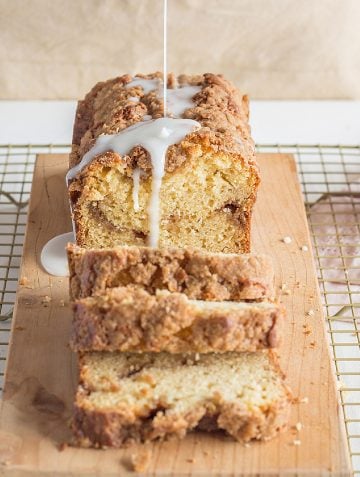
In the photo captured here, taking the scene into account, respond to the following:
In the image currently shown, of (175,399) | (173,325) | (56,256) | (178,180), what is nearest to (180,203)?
(178,180)

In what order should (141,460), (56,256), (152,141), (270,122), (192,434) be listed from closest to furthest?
(141,460) → (192,434) → (152,141) → (56,256) → (270,122)

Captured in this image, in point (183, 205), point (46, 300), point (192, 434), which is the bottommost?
point (192, 434)

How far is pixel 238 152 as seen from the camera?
15.0 feet

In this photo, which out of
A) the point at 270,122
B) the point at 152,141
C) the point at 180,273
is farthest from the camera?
the point at 270,122

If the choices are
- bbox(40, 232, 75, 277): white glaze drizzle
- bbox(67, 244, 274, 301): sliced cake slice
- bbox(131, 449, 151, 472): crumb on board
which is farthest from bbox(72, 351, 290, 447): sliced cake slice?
bbox(40, 232, 75, 277): white glaze drizzle

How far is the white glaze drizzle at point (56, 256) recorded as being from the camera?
4.78 meters

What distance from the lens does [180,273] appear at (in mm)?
3975

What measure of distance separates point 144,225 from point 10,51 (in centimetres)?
300

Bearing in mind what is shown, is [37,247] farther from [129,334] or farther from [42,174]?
[129,334]

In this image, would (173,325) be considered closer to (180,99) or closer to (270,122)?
(180,99)

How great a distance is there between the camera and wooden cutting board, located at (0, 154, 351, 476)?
362cm

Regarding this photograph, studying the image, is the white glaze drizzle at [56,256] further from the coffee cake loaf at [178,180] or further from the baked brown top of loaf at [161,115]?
the baked brown top of loaf at [161,115]

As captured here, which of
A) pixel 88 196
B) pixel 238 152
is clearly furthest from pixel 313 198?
pixel 88 196

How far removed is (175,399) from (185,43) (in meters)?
4.20
